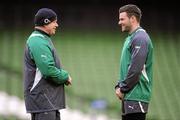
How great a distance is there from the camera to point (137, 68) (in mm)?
5426

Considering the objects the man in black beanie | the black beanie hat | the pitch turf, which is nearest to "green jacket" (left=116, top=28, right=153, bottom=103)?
the man in black beanie

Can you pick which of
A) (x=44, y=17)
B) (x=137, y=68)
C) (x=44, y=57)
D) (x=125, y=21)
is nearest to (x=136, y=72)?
(x=137, y=68)

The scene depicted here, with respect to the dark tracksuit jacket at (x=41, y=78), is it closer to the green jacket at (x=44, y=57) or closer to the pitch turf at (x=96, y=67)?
the green jacket at (x=44, y=57)

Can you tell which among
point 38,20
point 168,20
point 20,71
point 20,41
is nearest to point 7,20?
point 20,41

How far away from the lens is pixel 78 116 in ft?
39.5

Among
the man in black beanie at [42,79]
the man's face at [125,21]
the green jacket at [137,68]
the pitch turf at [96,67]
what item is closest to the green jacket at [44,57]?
the man in black beanie at [42,79]

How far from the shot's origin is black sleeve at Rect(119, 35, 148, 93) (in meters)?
5.43

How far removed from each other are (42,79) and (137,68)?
2.85 feet

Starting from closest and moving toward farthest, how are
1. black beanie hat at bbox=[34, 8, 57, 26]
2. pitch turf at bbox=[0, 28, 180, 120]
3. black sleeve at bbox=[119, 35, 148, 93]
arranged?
black sleeve at bbox=[119, 35, 148, 93] → black beanie hat at bbox=[34, 8, 57, 26] → pitch turf at bbox=[0, 28, 180, 120]

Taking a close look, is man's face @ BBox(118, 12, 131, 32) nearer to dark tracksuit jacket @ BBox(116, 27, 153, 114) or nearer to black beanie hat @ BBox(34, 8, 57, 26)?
dark tracksuit jacket @ BBox(116, 27, 153, 114)

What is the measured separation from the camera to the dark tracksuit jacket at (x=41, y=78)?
18.0 feet

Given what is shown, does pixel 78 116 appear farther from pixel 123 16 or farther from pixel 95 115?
pixel 123 16

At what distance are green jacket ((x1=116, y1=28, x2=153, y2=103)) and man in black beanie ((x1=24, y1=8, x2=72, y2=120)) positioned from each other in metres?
0.56

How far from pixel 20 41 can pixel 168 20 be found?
3969mm
